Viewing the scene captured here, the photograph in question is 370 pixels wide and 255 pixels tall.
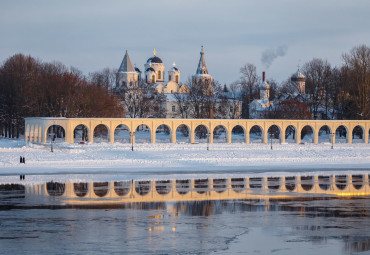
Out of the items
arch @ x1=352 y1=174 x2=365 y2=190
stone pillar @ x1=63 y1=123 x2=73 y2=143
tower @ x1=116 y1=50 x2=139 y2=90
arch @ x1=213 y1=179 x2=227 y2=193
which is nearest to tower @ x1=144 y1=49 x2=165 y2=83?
tower @ x1=116 y1=50 x2=139 y2=90

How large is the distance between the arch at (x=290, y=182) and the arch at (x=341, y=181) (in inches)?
96.7

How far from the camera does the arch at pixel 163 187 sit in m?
32.6

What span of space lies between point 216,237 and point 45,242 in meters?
5.59

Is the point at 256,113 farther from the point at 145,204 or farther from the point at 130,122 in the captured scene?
the point at 145,204

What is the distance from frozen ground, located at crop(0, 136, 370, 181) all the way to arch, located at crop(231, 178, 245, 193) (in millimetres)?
5364

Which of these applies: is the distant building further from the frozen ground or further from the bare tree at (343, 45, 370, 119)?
the frozen ground

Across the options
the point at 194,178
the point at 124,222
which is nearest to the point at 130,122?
the point at 194,178

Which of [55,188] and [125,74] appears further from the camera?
[125,74]

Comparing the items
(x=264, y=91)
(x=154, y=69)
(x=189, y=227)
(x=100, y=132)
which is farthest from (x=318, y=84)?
(x=189, y=227)

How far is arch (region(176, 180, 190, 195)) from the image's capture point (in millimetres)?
32906

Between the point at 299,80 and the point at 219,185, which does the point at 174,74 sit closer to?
the point at 299,80

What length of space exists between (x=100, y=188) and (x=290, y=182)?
11.4 meters

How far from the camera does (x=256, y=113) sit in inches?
4712

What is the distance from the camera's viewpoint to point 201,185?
35812mm
